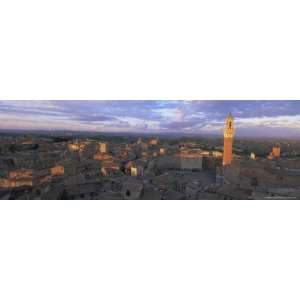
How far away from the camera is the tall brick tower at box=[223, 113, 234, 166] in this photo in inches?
125

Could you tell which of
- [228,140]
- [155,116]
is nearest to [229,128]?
[228,140]

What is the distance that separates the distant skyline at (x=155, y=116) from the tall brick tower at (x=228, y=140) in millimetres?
68

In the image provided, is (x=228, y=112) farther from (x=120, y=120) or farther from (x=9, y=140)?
(x=9, y=140)

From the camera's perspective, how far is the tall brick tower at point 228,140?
3171 millimetres

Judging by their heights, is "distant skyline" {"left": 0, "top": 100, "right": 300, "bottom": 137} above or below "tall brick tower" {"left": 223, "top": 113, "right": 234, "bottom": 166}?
above

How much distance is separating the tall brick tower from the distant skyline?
0.07 m

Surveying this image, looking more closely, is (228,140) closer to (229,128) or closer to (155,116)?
(229,128)

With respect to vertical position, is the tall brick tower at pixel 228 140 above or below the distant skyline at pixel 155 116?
below

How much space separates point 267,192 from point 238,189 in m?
0.35

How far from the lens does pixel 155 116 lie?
126 inches
